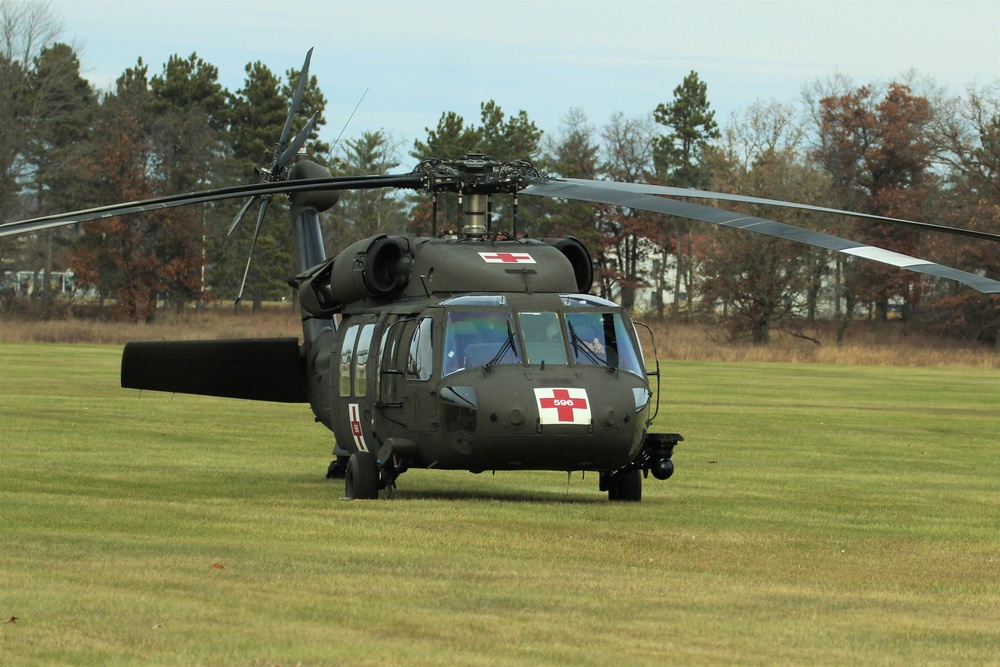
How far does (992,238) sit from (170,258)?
8356 centimetres

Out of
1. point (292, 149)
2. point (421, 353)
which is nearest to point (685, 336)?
point (292, 149)

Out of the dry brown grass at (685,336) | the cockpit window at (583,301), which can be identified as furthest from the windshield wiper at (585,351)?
the dry brown grass at (685,336)

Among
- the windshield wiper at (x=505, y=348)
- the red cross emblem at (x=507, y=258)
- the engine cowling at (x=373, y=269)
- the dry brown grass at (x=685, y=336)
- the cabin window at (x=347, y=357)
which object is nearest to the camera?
the windshield wiper at (x=505, y=348)

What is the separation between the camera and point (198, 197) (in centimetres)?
1386

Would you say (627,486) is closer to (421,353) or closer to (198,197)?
(421,353)

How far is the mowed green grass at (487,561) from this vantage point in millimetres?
8688

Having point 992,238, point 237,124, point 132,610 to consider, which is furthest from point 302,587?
point 237,124

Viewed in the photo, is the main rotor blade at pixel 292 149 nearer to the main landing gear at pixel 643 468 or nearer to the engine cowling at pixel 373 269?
the engine cowling at pixel 373 269

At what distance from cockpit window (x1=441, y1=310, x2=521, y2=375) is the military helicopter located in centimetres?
1

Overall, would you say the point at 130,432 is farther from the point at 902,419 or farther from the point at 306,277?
the point at 902,419

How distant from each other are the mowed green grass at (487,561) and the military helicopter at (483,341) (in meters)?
0.63

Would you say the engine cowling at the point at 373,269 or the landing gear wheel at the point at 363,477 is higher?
the engine cowling at the point at 373,269

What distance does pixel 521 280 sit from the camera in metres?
16.0

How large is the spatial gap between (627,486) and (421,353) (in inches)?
112
